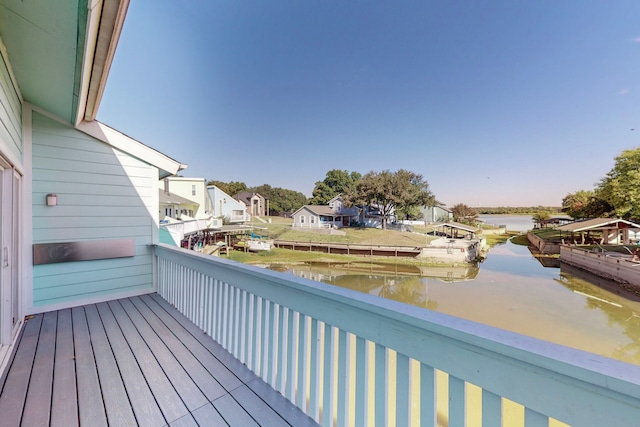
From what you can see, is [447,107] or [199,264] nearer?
[199,264]

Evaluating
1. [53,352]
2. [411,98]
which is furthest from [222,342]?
[411,98]

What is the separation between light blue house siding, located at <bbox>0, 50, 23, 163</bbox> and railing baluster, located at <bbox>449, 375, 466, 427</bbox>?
123 inches

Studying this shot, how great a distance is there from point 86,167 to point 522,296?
15.4 metres

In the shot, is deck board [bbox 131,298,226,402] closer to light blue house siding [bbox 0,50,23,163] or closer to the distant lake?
light blue house siding [bbox 0,50,23,163]

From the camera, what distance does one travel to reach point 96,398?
1679 millimetres

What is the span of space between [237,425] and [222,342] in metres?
0.95

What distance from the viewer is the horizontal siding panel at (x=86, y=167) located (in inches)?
120

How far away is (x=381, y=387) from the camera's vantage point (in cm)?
116

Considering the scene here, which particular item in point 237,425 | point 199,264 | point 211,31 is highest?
point 211,31

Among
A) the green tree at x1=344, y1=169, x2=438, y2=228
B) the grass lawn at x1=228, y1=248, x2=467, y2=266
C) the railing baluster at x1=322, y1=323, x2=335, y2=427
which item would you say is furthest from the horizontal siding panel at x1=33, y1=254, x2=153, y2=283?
the green tree at x1=344, y1=169, x2=438, y2=228

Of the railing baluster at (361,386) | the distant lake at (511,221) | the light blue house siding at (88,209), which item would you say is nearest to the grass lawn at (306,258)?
the light blue house siding at (88,209)

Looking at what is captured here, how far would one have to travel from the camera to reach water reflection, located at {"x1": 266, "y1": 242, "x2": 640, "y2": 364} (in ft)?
27.6

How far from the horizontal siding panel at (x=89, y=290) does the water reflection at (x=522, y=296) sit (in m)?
7.10

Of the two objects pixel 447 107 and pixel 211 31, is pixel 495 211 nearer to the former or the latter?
pixel 447 107
